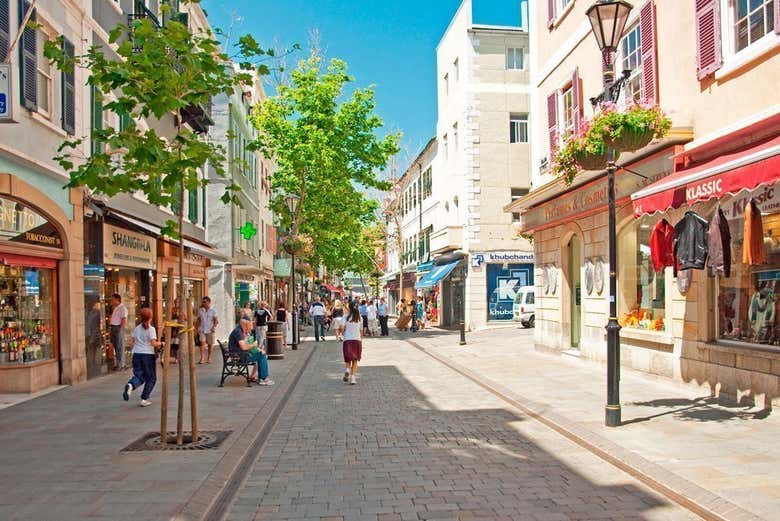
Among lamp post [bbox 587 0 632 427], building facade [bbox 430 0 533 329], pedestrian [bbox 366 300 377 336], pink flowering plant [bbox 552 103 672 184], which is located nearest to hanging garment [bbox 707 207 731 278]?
lamp post [bbox 587 0 632 427]

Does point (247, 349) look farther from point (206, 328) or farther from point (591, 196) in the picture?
point (591, 196)

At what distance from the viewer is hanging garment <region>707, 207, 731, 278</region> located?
30.9 feet

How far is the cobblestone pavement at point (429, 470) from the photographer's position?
588 centimetres

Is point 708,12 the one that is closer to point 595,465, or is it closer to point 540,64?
point 595,465

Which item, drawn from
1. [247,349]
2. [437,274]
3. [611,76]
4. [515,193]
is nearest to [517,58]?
[515,193]

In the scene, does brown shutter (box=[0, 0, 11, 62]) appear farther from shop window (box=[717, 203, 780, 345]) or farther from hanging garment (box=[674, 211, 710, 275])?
shop window (box=[717, 203, 780, 345])

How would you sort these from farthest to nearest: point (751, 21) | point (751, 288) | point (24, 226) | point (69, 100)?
point (69, 100) → point (24, 226) → point (751, 288) → point (751, 21)

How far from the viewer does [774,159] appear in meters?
7.92

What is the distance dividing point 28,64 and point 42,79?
A: 99 centimetres

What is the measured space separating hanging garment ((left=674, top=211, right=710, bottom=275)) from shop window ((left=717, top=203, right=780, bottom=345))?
1077 mm

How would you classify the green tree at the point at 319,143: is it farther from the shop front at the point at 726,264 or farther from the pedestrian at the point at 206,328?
the shop front at the point at 726,264

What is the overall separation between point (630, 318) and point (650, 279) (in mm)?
1002

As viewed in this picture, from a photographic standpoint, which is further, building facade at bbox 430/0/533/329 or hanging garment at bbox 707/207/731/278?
building facade at bbox 430/0/533/329

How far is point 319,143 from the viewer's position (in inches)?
1164
